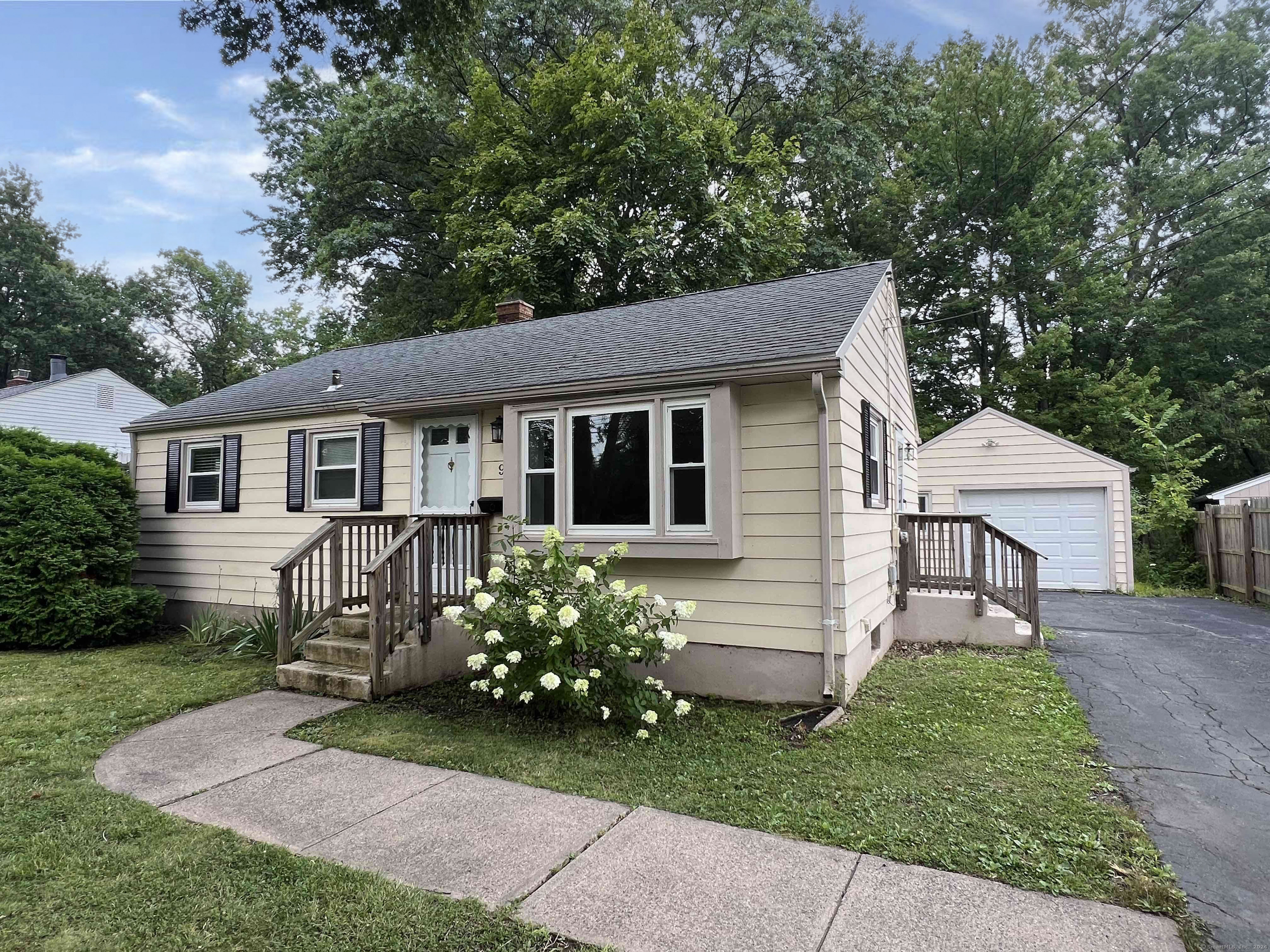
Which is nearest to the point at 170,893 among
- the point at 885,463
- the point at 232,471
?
the point at 885,463

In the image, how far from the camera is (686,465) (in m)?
5.59

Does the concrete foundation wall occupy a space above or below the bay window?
below

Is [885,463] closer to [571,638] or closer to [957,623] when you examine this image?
[957,623]

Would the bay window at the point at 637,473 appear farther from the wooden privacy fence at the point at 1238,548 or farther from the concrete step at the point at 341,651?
the wooden privacy fence at the point at 1238,548

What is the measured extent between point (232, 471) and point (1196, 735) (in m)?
10.4

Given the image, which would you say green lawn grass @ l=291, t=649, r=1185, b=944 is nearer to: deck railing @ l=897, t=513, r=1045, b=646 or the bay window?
the bay window

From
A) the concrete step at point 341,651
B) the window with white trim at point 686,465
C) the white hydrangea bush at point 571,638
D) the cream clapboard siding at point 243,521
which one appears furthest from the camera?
the cream clapboard siding at point 243,521

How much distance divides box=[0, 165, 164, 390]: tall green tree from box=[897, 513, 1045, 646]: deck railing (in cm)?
3565

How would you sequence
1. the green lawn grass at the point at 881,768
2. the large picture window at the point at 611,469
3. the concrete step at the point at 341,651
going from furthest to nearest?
1. the concrete step at the point at 341,651
2. the large picture window at the point at 611,469
3. the green lawn grass at the point at 881,768

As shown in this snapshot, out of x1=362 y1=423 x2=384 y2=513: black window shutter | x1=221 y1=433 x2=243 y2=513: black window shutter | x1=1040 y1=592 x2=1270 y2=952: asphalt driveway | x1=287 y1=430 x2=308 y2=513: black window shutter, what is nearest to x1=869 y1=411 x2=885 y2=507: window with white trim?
x1=1040 y1=592 x2=1270 y2=952: asphalt driveway

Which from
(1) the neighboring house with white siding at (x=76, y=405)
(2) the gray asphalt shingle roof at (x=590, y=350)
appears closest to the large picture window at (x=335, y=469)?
(2) the gray asphalt shingle roof at (x=590, y=350)

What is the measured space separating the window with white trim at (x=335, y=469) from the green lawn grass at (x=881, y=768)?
322cm

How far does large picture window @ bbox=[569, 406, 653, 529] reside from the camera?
577 centimetres

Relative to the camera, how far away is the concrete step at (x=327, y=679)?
5.58m
